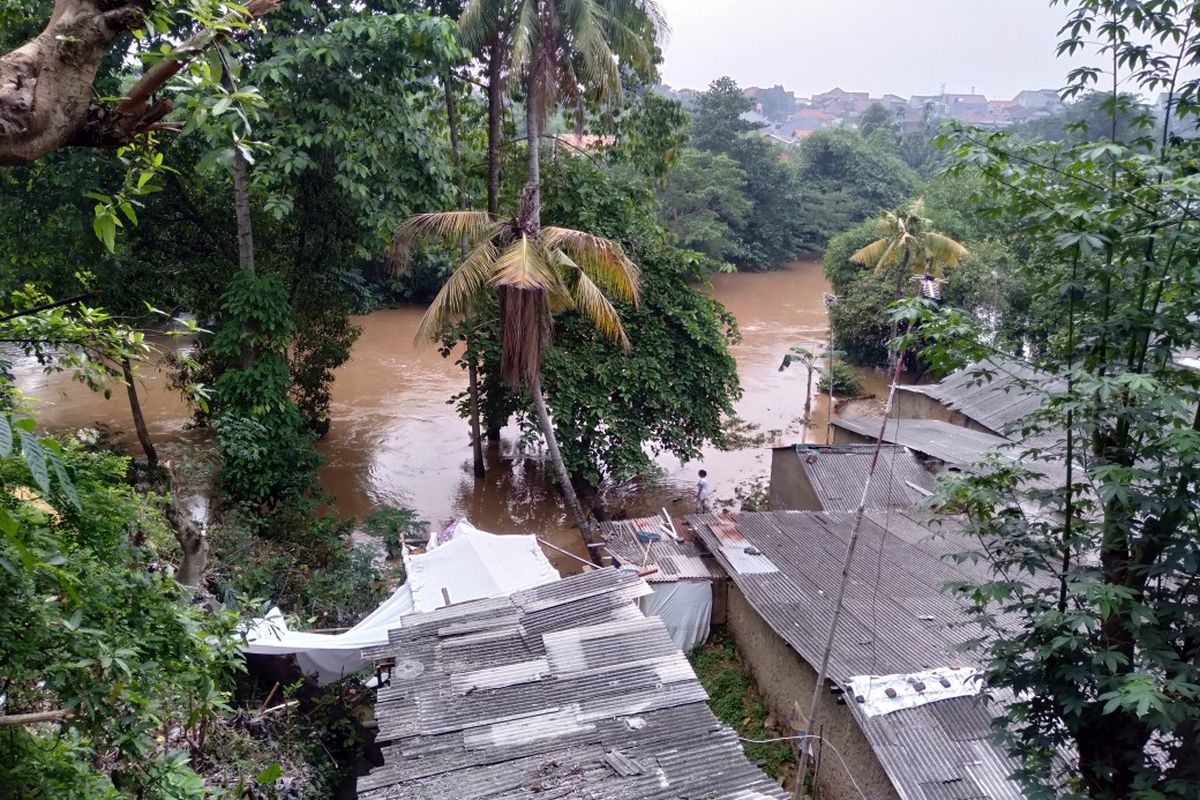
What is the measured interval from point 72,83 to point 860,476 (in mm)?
11446

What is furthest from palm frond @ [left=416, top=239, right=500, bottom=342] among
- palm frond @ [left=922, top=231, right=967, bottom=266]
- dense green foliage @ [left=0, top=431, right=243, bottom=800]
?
palm frond @ [left=922, top=231, right=967, bottom=266]

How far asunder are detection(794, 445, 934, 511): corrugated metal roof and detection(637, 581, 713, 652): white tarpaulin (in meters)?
2.89

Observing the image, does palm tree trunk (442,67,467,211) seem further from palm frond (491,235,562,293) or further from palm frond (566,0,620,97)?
palm frond (491,235,562,293)

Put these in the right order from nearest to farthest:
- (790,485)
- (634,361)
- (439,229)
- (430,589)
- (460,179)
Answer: (430,589)
(439,229)
(634,361)
(460,179)
(790,485)

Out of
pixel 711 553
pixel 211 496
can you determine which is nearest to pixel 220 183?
pixel 211 496

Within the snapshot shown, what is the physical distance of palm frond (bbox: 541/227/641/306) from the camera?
9734 mm

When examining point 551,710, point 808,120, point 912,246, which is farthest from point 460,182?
point 808,120

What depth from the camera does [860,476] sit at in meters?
12.3

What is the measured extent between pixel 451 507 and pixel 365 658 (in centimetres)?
669

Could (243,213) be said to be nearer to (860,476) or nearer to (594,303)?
(594,303)

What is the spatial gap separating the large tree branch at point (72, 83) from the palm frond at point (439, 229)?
6664 mm

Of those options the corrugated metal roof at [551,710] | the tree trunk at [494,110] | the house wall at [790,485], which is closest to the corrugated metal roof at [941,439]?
the house wall at [790,485]

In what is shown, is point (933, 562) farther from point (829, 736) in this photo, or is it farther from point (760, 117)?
point (760, 117)

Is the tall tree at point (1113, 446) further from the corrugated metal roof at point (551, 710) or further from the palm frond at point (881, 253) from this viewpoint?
the palm frond at point (881, 253)
